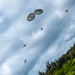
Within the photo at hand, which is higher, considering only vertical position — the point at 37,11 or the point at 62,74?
the point at 62,74

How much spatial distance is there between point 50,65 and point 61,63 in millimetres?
8786

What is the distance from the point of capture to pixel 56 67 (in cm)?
18912

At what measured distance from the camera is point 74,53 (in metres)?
195

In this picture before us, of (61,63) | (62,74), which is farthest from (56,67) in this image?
(62,74)

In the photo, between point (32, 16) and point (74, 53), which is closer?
point (32, 16)

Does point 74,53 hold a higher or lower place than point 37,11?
higher

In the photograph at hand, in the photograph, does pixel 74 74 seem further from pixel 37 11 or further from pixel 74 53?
pixel 74 53

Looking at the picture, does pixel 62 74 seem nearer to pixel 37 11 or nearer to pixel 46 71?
pixel 46 71

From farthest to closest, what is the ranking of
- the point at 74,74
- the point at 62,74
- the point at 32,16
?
the point at 62,74, the point at 74,74, the point at 32,16

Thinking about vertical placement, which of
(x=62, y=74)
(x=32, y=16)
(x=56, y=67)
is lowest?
(x=32, y=16)

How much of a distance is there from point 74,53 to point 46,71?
1003 inches

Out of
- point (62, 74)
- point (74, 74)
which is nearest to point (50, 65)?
point (62, 74)

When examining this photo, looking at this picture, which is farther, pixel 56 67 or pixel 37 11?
pixel 56 67

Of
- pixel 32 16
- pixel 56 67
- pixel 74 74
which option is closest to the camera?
pixel 32 16
